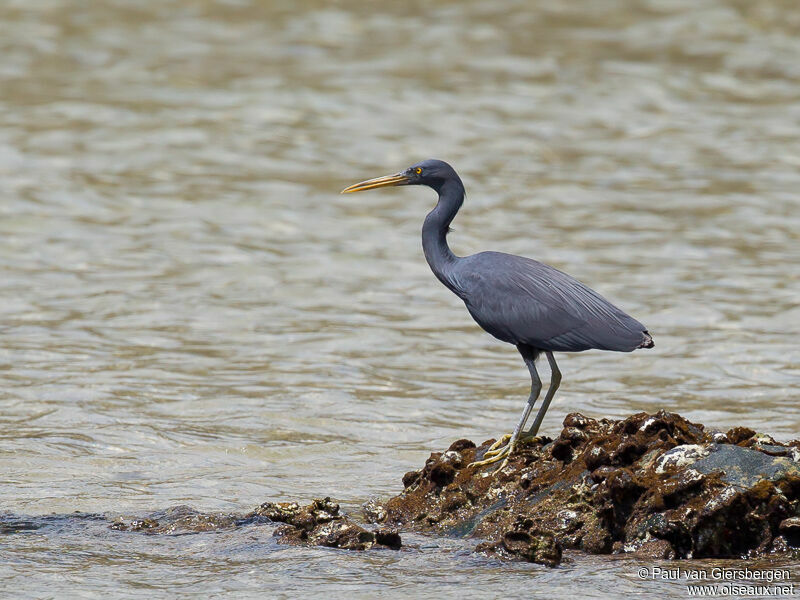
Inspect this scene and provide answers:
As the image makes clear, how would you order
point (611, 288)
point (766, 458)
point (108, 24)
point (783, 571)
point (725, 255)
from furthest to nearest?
point (108, 24) → point (725, 255) → point (611, 288) → point (766, 458) → point (783, 571)

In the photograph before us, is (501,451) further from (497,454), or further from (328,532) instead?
(328,532)

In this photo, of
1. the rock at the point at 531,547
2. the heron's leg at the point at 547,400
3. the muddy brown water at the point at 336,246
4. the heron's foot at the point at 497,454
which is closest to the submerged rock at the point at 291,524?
the muddy brown water at the point at 336,246

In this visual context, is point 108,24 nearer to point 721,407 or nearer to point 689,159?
point 689,159

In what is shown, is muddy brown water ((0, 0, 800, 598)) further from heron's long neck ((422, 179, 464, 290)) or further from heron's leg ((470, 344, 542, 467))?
heron's long neck ((422, 179, 464, 290))

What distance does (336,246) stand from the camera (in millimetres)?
17453

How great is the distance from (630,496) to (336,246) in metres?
10.3

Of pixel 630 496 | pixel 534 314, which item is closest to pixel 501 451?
pixel 534 314

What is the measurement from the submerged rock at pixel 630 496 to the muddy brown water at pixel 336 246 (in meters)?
0.32

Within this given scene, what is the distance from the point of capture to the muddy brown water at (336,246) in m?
Answer: 9.50

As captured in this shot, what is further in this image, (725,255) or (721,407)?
(725,255)

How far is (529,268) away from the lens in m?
9.21

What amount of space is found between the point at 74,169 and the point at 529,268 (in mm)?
11892

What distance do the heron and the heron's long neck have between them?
0.05 feet

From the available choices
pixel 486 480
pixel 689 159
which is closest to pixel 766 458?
pixel 486 480
